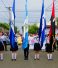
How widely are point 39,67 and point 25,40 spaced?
15.1 ft

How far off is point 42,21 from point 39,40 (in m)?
1.33

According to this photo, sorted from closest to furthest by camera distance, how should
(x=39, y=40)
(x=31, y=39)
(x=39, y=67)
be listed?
1. (x=39, y=67)
2. (x=39, y=40)
3. (x=31, y=39)

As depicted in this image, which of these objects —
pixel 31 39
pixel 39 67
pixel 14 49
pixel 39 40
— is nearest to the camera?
pixel 39 67

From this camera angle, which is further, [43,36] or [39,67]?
[43,36]

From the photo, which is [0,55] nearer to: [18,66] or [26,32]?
[26,32]

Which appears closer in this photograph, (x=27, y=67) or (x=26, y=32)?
(x=27, y=67)

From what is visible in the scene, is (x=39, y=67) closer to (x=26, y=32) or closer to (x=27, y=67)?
(x=27, y=67)

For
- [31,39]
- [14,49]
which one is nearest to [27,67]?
[14,49]

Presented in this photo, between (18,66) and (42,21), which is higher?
(42,21)

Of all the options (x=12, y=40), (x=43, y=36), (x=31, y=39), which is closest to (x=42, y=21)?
(x=43, y=36)

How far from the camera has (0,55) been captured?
21297 millimetres

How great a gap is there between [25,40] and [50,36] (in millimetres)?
2359

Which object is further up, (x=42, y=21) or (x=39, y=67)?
(x=42, y=21)

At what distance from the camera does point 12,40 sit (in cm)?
Answer: 2139
